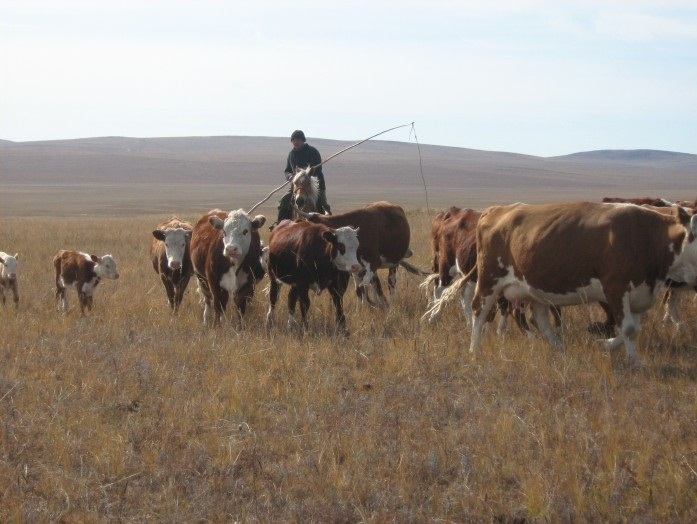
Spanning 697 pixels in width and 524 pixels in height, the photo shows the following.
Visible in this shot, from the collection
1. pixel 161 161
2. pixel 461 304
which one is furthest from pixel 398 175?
pixel 461 304

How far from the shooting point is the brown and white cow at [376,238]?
1342 cm

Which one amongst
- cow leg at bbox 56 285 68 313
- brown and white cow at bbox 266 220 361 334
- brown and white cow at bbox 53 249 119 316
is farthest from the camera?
brown and white cow at bbox 53 249 119 316

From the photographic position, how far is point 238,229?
11.9 meters

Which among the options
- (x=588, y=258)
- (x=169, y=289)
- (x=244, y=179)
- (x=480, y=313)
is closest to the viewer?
(x=588, y=258)

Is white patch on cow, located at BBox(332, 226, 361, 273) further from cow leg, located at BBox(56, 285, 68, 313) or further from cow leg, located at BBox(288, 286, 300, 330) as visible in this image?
cow leg, located at BBox(56, 285, 68, 313)

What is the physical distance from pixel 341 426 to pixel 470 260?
4586mm

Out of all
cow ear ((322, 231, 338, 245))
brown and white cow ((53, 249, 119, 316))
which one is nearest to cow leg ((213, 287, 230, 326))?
cow ear ((322, 231, 338, 245))

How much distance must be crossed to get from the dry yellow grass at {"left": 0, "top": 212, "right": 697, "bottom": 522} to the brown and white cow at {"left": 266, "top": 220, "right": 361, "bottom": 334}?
408mm

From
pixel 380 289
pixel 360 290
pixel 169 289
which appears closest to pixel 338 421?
pixel 360 290

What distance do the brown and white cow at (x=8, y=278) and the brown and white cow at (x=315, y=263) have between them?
4.04 m

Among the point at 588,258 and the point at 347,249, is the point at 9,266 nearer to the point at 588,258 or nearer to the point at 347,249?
the point at 347,249

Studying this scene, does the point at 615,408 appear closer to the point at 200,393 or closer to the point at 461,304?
the point at 200,393

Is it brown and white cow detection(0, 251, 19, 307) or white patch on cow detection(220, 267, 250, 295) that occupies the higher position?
white patch on cow detection(220, 267, 250, 295)

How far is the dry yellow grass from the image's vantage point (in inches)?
241
